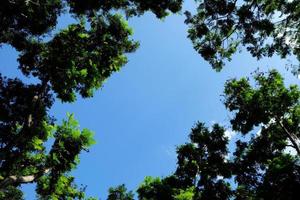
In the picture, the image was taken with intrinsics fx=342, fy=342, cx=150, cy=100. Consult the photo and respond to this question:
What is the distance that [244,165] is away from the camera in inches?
927

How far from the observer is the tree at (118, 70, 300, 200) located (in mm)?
23219

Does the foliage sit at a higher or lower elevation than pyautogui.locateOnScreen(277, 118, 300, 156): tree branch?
higher

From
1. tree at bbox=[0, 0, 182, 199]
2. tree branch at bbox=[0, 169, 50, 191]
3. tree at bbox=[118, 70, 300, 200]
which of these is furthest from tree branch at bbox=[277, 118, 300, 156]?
tree branch at bbox=[0, 169, 50, 191]

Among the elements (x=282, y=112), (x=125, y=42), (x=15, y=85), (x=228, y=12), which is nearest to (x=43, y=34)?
(x=15, y=85)

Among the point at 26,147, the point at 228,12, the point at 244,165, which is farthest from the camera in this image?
the point at 244,165

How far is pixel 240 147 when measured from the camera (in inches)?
960

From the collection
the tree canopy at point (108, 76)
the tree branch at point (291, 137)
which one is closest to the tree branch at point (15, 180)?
the tree canopy at point (108, 76)

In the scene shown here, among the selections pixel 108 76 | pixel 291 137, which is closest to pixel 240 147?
pixel 291 137

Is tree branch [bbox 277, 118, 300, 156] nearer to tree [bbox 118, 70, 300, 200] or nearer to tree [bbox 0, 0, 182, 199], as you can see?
tree [bbox 118, 70, 300, 200]

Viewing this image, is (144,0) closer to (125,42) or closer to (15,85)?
(125,42)

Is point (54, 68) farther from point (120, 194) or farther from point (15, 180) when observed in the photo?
point (120, 194)

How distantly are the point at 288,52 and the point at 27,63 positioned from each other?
Result: 15.9 m

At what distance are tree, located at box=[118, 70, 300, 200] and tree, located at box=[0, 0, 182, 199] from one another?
24.8 feet

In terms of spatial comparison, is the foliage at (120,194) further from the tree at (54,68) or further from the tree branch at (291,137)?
the tree branch at (291,137)
